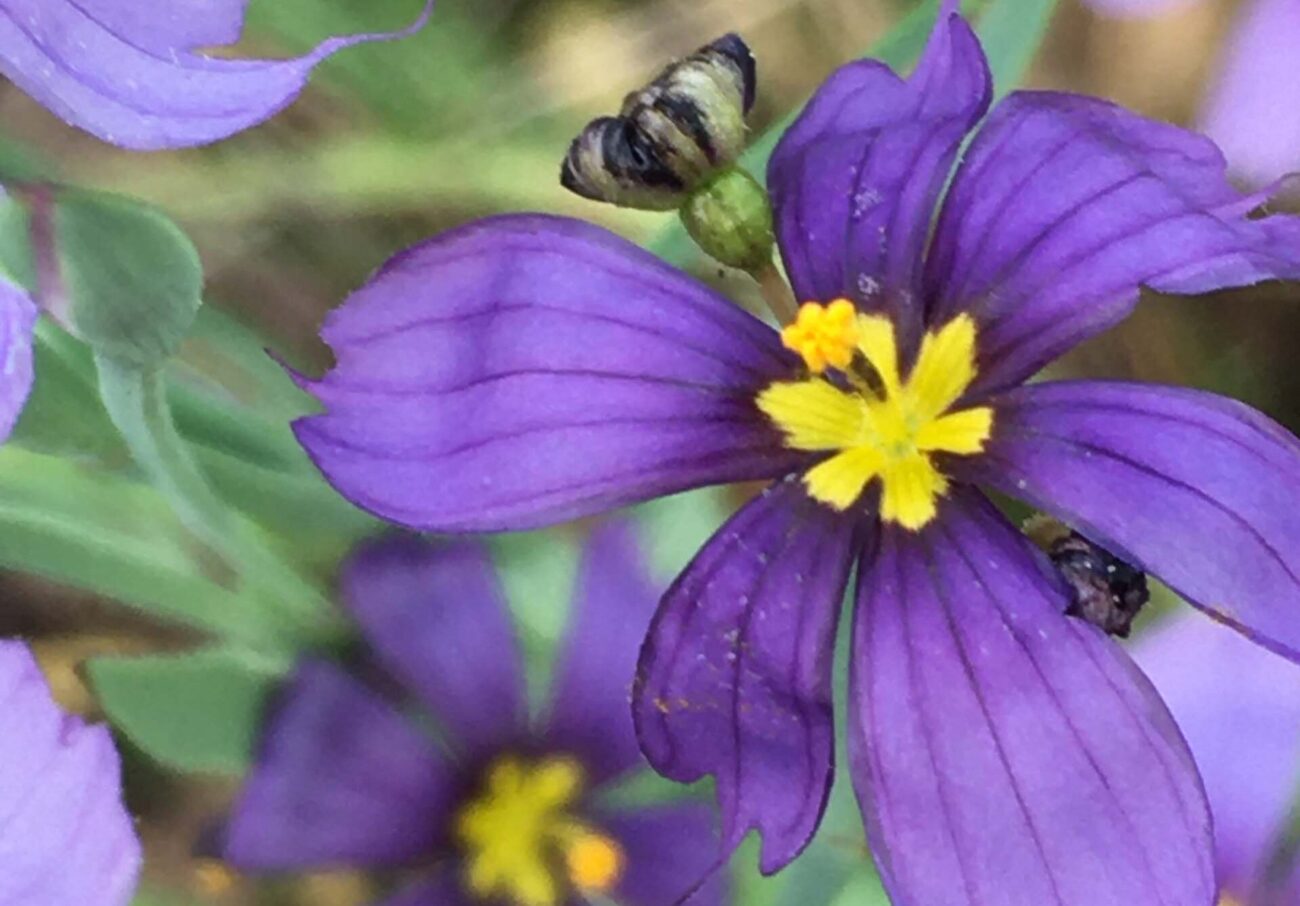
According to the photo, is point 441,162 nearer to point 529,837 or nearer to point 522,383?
point 529,837

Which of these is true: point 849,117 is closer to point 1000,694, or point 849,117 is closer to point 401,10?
point 1000,694

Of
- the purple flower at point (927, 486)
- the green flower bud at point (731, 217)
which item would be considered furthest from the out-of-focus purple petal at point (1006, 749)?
the green flower bud at point (731, 217)

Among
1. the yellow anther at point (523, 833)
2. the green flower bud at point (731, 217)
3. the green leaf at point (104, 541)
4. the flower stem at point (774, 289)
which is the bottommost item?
the yellow anther at point (523, 833)

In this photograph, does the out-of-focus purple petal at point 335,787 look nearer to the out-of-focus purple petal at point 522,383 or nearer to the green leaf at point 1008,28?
the out-of-focus purple petal at point 522,383

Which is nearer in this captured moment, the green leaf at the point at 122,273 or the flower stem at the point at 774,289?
the green leaf at the point at 122,273

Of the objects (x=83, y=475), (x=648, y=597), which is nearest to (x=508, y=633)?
(x=648, y=597)

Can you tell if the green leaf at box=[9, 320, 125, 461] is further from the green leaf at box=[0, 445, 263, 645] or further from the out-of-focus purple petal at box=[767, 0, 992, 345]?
the out-of-focus purple petal at box=[767, 0, 992, 345]
